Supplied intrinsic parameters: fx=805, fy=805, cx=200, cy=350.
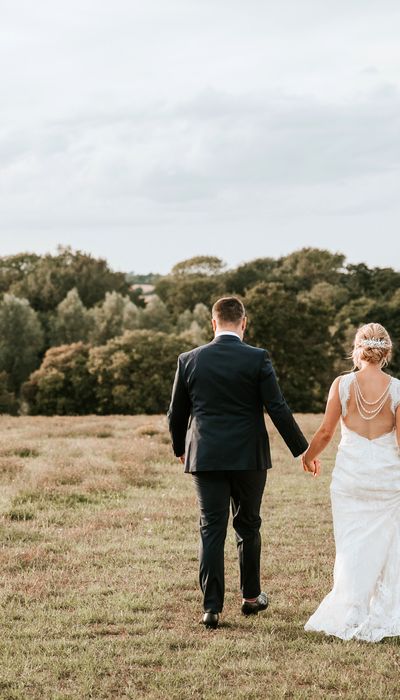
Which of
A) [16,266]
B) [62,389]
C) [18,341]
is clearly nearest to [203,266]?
[16,266]

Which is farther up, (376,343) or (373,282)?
(373,282)

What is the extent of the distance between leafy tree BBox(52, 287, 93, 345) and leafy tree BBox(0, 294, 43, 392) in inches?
80.3

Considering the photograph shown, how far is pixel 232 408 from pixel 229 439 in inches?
10.5

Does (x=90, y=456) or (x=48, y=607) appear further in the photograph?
(x=90, y=456)

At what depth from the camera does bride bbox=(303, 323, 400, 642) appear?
6586 millimetres

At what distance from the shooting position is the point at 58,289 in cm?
8219

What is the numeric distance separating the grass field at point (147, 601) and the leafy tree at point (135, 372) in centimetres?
4216

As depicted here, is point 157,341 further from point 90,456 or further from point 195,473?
point 195,473

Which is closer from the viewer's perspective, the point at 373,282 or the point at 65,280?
the point at 373,282

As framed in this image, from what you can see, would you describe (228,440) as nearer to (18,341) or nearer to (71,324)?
(18,341)

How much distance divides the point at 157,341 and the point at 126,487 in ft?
152

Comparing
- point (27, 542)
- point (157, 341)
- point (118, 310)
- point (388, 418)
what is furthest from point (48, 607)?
point (118, 310)

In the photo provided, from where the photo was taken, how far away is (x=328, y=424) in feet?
22.8

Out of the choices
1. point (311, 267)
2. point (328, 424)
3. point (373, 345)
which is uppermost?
point (311, 267)
